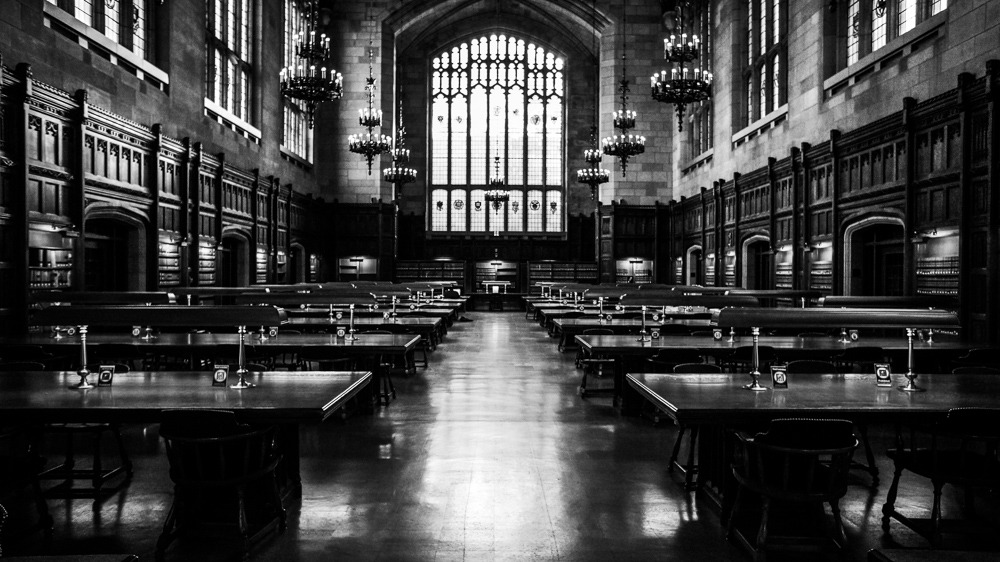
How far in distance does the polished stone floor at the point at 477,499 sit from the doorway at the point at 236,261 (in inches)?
431

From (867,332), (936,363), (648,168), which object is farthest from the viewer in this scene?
(648,168)

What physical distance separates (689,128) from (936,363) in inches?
700

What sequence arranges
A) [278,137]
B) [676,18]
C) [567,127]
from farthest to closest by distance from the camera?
[567,127] → [676,18] → [278,137]

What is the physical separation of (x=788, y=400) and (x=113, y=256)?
11.5m

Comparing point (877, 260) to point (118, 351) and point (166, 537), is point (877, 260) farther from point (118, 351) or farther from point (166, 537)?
point (166, 537)

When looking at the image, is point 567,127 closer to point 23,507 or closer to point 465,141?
point 465,141

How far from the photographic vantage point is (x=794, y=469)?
12.9 feet

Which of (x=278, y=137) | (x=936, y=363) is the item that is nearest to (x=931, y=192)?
(x=936, y=363)

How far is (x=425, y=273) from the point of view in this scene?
89.3ft

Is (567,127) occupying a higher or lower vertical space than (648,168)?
higher

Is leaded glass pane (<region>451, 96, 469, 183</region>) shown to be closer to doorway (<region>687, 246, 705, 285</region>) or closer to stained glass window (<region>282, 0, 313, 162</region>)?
stained glass window (<region>282, 0, 313, 162</region>)

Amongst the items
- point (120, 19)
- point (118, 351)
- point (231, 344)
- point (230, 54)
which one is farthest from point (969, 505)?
point (230, 54)

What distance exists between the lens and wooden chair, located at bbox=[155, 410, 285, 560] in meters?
3.76

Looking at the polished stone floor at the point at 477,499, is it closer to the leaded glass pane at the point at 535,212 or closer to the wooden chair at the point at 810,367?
the wooden chair at the point at 810,367
